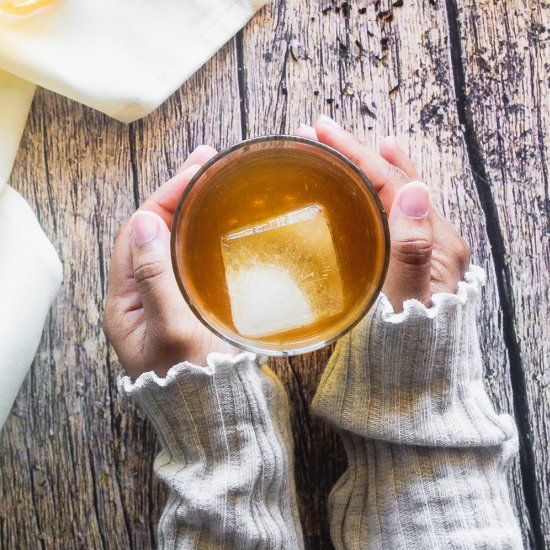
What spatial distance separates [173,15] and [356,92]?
1.10 ft

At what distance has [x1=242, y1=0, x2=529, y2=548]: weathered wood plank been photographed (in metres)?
1.18

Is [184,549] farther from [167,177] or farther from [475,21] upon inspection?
[475,21]

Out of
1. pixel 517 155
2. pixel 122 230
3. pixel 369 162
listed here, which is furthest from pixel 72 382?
pixel 517 155

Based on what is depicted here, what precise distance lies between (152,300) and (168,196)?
0.18m

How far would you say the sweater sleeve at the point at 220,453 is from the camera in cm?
102

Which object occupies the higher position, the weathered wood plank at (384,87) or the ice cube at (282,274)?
the weathered wood plank at (384,87)

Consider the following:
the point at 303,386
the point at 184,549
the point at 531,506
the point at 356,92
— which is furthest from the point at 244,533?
the point at 356,92

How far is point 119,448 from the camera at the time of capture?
118 cm

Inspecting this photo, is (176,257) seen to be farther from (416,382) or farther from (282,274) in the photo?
(416,382)

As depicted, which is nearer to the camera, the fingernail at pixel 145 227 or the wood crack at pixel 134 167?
the fingernail at pixel 145 227

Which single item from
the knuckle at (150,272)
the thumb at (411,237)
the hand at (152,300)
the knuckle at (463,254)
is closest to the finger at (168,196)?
the hand at (152,300)

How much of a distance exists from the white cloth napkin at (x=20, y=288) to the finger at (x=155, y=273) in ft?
0.76

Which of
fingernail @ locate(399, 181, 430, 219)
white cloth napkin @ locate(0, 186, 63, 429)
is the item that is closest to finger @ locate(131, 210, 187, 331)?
white cloth napkin @ locate(0, 186, 63, 429)

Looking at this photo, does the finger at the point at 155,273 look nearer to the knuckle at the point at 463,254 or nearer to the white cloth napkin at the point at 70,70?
the white cloth napkin at the point at 70,70
